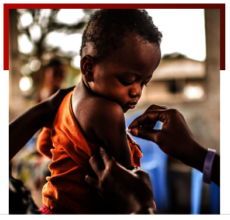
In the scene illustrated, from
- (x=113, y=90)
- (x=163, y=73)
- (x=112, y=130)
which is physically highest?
(x=163, y=73)

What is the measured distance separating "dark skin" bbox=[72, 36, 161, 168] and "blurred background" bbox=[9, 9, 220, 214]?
313 mm

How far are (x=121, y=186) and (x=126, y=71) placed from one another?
0.30 m

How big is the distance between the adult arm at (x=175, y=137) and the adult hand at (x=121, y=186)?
175 millimetres

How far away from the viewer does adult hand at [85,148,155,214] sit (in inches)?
24.8

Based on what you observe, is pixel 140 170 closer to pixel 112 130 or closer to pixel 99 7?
pixel 112 130

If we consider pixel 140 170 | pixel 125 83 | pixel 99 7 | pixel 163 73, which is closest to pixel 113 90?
pixel 125 83

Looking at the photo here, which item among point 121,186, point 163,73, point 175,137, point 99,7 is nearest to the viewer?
point 121,186

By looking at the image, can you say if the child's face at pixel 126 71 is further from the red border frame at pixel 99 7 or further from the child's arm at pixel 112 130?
the red border frame at pixel 99 7

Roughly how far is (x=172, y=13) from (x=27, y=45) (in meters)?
0.71

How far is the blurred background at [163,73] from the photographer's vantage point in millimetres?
1059

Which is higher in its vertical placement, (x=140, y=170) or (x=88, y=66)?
(x=88, y=66)

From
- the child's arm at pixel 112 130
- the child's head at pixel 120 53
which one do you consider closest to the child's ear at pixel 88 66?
the child's head at pixel 120 53

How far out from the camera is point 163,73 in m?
1.48

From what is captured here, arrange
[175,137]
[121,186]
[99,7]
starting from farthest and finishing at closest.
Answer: [99,7], [175,137], [121,186]
